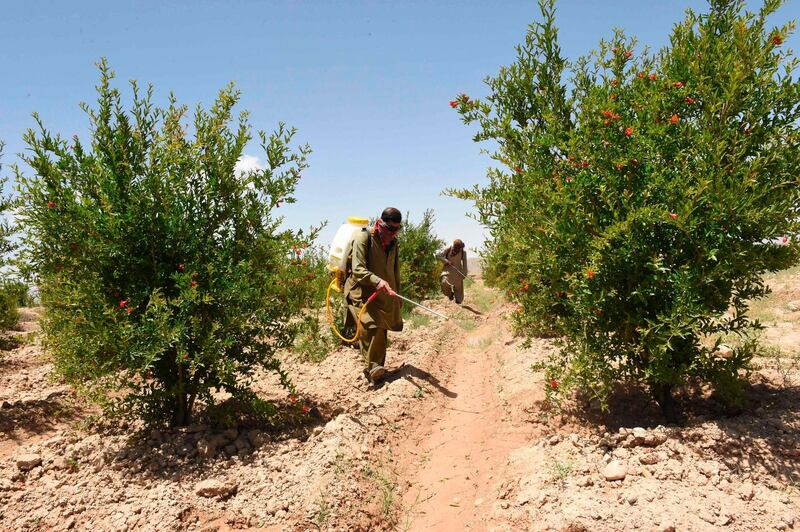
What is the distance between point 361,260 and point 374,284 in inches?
14.2

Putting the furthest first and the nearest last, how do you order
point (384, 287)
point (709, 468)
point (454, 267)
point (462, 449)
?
point (454, 267) < point (384, 287) < point (462, 449) < point (709, 468)

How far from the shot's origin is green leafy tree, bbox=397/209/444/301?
15773 mm

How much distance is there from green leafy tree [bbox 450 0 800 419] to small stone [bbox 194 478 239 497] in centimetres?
305

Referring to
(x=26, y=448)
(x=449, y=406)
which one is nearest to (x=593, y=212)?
(x=449, y=406)

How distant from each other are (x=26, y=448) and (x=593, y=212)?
19.2ft

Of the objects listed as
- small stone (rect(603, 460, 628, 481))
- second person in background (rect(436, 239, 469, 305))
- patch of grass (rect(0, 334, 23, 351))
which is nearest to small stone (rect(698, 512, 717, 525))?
small stone (rect(603, 460, 628, 481))

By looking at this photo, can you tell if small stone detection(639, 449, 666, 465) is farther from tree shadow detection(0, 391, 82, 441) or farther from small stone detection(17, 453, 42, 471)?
tree shadow detection(0, 391, 82, 441)

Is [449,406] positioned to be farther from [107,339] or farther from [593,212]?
[107,339]

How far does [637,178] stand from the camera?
14.5ft

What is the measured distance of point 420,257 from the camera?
16516mm

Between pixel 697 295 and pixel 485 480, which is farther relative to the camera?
pixel 485 480

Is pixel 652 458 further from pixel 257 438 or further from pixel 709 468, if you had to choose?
pixel 257 438

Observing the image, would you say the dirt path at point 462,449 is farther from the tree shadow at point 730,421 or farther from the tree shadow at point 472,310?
the tree shadow at point 472,310

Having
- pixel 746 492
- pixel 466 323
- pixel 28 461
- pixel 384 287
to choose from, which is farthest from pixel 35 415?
pixel 466 323
